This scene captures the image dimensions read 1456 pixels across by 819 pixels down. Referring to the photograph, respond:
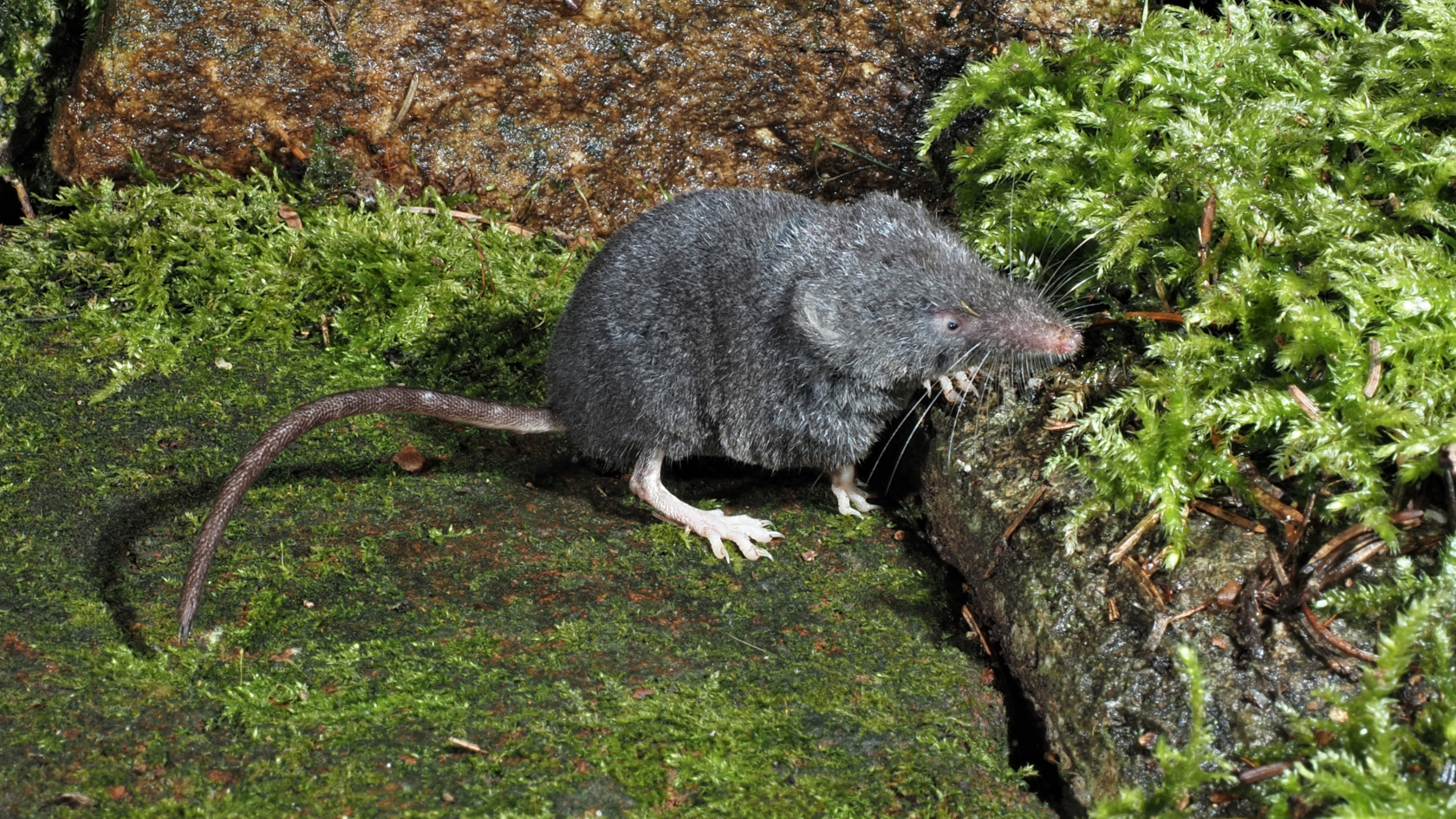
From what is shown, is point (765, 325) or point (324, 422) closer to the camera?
point (324, 422)

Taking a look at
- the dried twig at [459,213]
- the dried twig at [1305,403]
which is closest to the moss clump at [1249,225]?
the dried twig at [1305,403]

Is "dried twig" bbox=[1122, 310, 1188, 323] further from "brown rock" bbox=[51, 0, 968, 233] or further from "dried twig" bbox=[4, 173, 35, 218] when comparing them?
"dried twig" bbox=[4, 173, 35, 218]

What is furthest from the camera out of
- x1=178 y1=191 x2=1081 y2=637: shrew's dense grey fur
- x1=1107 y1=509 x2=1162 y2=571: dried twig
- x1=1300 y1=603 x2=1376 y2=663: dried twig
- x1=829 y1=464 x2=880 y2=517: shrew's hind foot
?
x1=829 y1=464 x2=880 y2=517: shrew's hind foot

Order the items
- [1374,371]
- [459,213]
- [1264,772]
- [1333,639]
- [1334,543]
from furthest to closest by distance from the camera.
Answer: [459,213] → [1374,371] → [1334,543] → [1333,639] → [1264,772]

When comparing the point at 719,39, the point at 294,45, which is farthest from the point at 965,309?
the point at 294,45

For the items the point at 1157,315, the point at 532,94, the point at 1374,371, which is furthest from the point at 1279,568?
the point at 532,94

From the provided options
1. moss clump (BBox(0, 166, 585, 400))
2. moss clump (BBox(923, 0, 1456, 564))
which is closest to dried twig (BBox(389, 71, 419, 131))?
moss clump (BBox(0, 166, 585, 400))

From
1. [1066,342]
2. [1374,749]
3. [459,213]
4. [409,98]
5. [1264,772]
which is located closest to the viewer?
[1374,749]

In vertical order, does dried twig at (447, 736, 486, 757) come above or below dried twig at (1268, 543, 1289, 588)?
below

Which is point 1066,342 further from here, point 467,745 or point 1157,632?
point 467,745
